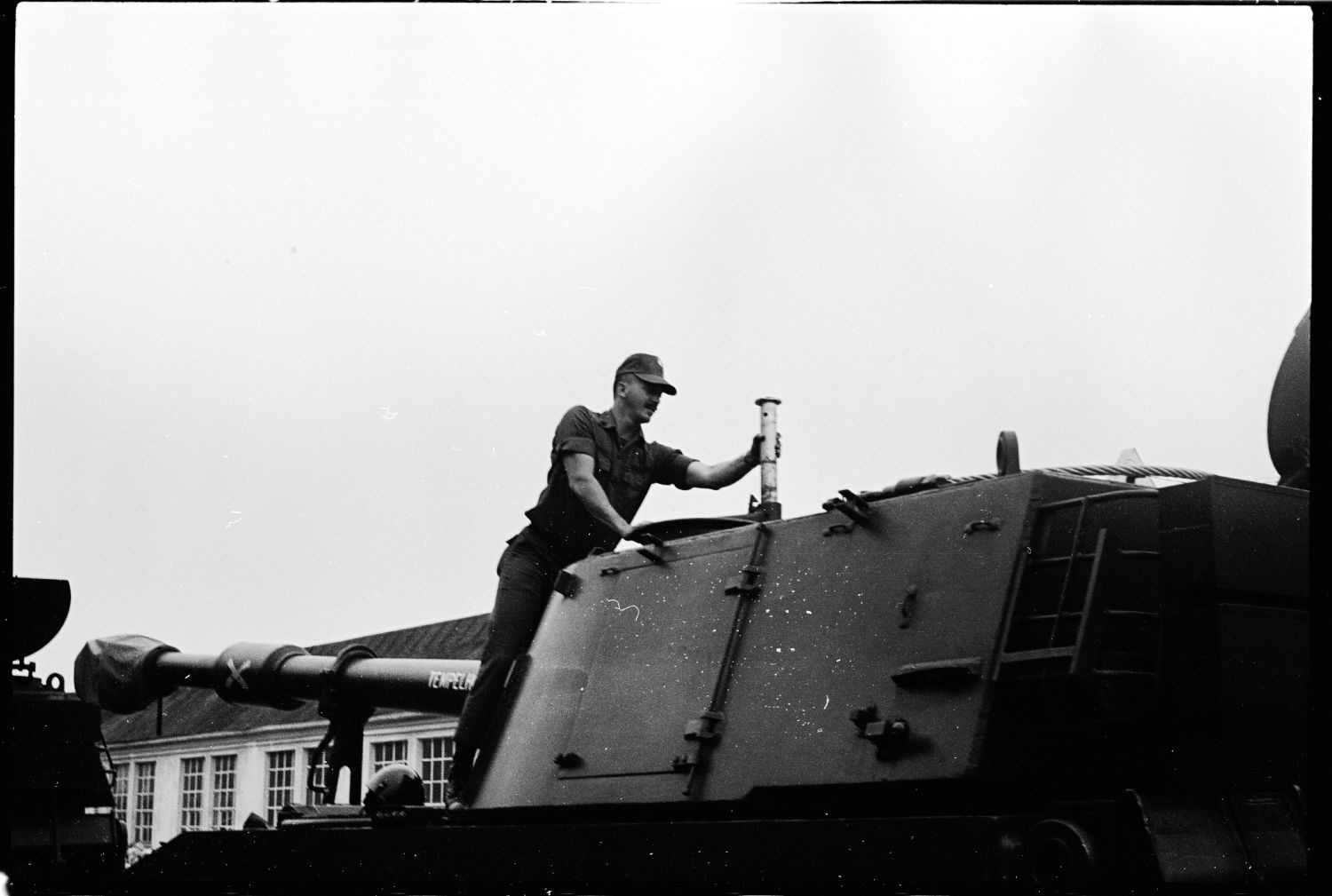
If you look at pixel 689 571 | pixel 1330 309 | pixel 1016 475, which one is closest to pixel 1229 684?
pixel 1016 475

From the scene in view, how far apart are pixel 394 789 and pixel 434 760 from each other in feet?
49.0

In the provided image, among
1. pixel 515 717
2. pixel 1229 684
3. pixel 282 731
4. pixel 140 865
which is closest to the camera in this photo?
pixel 1229 684

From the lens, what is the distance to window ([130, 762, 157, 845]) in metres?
27.5

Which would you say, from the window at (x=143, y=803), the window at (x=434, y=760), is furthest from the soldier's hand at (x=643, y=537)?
the window at (x=143, y=803)

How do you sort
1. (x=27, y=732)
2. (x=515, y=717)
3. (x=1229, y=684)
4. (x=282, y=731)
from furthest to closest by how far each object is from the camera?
1. (x=282, y=731)
2. (x=27, y=732)
3. (x=515, y=717)
4. (x=1229, y=684)

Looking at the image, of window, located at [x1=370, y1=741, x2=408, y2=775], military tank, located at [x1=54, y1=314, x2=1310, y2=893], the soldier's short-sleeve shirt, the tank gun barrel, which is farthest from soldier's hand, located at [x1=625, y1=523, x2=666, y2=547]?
window, located at [x1=370, y1=741, x2=408, y2=775]

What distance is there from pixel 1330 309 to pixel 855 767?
209 cm

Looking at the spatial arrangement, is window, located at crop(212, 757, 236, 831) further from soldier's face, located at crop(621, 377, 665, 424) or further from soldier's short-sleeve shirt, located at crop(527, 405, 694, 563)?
soldier's face, located at crop(621, 377, 665, 424)

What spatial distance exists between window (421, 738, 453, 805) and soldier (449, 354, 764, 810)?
46.8 ft

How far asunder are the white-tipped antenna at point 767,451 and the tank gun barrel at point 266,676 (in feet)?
6.20

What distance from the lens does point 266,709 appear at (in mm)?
26609

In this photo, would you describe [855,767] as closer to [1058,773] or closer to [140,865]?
[1058,773]

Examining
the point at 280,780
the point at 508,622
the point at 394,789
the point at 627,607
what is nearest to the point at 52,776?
the point at 394,789

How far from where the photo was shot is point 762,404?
7023 mm
